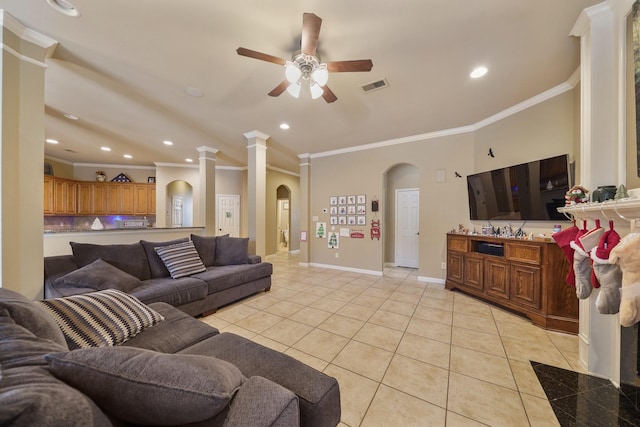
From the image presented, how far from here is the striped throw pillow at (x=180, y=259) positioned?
2.83 meters

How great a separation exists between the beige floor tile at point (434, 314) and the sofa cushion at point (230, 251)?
8.47 feet

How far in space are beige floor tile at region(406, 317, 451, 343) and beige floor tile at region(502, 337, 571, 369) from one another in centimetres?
48

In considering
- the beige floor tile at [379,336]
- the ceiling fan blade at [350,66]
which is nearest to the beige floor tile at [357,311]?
the beige floor tile at [379,336]

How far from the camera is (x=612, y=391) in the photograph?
1.60m

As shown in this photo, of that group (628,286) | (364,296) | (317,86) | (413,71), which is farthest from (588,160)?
(364,296)

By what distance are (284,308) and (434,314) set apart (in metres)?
1.89

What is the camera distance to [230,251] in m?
3.56

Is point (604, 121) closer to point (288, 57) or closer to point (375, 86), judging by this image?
point (375, 86)

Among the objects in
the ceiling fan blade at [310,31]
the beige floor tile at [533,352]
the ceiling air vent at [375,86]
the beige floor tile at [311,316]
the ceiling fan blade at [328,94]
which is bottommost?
the beige floor tile at [311,316]

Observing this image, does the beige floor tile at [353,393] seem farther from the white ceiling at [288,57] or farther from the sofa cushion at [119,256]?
the white ceiling at [288,57]

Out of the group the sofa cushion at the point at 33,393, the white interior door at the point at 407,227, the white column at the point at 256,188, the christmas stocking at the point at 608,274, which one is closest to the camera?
the sofa cushion at the point at 33,393

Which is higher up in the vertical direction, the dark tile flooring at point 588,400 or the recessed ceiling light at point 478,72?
the recessed ceiling light at point 478,72

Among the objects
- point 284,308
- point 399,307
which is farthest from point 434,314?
point 284,308

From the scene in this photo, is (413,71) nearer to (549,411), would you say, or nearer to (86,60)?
(549,411)
